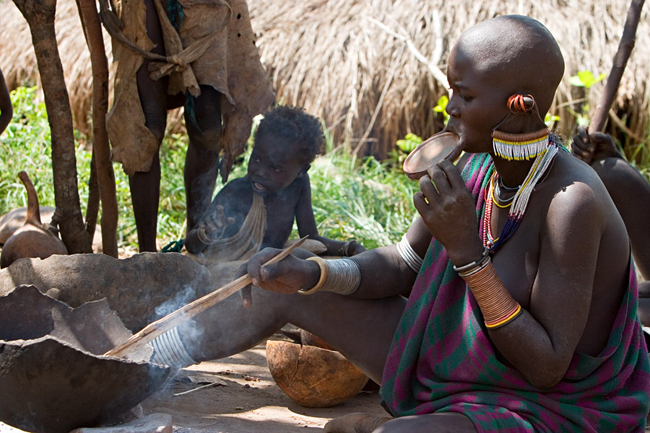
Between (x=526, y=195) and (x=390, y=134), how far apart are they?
5398 mm

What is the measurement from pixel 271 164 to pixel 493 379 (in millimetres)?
2219

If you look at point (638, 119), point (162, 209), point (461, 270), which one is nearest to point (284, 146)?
point (461, 270)

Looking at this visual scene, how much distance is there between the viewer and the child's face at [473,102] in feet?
5.74

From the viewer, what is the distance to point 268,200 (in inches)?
157

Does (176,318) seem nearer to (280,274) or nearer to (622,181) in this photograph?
(280,274)

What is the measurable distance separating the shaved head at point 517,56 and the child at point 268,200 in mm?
2103

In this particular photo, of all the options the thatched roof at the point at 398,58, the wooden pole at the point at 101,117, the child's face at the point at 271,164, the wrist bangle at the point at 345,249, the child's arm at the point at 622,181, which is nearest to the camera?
the child's arm at the point at 622,181

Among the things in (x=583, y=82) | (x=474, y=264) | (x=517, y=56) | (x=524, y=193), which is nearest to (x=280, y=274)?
(x=474, y=264)

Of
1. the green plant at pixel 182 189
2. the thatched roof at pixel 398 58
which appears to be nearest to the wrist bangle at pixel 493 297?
the green plant at pixel 182 189

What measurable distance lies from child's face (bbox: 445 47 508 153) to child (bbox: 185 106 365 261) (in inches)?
79.9

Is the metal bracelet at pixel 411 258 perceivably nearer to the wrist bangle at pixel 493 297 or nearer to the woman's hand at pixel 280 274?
the woman's hand at pixel 280 274

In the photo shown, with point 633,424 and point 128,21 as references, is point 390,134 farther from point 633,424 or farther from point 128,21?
point 633,424

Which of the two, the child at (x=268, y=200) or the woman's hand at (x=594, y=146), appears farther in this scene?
the child at (x=268, y=200)

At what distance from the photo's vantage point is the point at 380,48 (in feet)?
22.7
